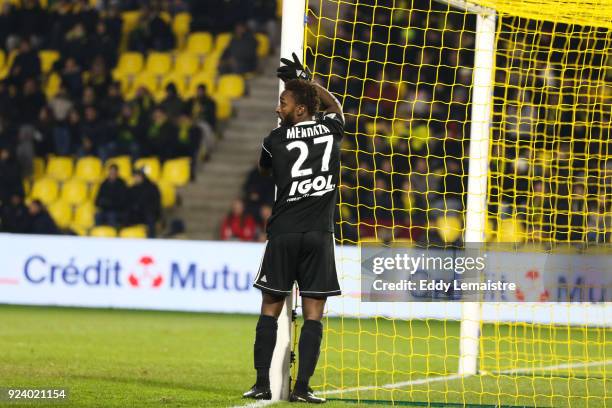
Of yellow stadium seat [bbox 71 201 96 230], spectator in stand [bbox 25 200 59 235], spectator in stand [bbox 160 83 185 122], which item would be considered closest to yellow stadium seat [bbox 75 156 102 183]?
yellow stadium seat [bbox 71 201 96 230]

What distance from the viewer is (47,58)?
20875mm

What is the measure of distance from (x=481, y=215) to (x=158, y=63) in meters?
12.7

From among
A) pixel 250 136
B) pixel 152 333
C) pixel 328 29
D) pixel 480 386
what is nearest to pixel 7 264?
pixel 152 333

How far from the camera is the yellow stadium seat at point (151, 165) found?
18.2 m

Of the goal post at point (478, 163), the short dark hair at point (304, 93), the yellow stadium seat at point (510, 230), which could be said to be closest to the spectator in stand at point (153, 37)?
the yellow stadium seat at point (510, 230)

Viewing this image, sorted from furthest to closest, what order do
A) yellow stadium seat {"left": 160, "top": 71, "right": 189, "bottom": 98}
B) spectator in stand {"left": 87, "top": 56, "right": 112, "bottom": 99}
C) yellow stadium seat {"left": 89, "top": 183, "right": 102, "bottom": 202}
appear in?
yellow stadium seat {"left": 160, "top": 71, "right": 189, "bottom": 98} → spectator in stand {"left": 87, "top": 56, "right": 112, "bottom": 99} → yellow stadium seat {"left": 89, "top": 183, "right": 102, "bottom": 202}

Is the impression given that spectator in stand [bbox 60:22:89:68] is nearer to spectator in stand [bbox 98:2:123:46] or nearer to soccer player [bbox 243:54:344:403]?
spectator in stand [bbox 98:2:123:46]

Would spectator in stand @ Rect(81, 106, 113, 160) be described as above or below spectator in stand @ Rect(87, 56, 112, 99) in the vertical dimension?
below

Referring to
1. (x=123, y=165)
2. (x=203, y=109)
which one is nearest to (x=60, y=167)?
(x=123, y=165)

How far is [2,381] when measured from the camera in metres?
7.25

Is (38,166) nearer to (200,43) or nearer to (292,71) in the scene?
(200,43)

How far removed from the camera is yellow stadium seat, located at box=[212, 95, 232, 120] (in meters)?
19.5

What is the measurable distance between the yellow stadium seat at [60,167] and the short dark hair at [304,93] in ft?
41.2

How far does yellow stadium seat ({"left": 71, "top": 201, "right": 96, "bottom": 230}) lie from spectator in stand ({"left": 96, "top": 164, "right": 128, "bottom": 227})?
0.53 meters
